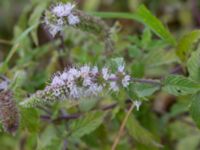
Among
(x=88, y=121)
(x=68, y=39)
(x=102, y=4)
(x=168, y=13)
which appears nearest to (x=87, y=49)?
(x=68, y=39)

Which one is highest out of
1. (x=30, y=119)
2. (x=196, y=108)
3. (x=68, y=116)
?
(x=68, y=116)

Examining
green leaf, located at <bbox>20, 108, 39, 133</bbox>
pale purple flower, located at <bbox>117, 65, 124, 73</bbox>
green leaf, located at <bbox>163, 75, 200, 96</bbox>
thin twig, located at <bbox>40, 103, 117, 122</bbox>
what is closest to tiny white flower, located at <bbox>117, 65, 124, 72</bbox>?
pale purple flower, located at <bbox>117, 65, 124, 73</bbox>

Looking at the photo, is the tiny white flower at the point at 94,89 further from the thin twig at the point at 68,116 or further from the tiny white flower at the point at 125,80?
the thin twig at the point at 68,116

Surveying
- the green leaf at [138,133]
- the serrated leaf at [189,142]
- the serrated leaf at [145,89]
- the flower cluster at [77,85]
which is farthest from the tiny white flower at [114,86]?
the serrated leaf at [189,142]

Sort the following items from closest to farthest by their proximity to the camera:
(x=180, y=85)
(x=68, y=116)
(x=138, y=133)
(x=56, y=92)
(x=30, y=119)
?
(x=56, y=92), (x=180, y=85), (x=30, y=119), (x=138, y=133), (x=68, y=116)

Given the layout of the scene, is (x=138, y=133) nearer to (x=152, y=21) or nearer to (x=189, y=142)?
(x=152, y=21)

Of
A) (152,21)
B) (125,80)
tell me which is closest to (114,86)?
(125,80)
